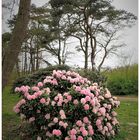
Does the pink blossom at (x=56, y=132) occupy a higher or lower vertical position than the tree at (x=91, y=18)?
lower

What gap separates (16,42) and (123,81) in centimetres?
468

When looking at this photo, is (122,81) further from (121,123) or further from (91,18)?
(121,123)

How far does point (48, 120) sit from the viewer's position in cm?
241

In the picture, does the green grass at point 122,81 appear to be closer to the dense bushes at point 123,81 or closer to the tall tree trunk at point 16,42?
the dense bushes at point 123,81

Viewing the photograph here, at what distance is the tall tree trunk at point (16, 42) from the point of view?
2.55 metres

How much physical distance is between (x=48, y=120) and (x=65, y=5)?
6774 mm

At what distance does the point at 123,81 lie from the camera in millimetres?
7012

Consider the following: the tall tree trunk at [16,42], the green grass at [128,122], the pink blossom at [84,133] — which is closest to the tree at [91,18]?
the green grass at [128,122]

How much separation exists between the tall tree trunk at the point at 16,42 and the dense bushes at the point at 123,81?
4277 millimetres

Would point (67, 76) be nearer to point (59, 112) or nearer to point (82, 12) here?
point (59, 112)

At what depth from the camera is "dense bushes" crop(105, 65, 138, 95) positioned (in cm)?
680

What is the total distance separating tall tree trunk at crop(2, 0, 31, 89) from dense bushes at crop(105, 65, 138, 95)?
428 cm

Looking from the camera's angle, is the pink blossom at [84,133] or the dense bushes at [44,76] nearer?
the pink blossom at [84,133]

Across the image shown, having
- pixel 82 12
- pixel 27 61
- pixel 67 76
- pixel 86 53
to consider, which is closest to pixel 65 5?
pixel 82 12
